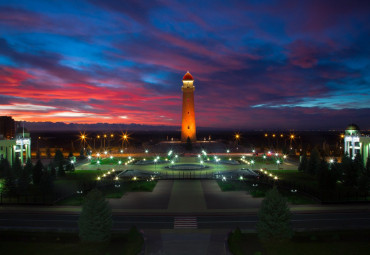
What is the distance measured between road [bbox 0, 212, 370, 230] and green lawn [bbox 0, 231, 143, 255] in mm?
1692

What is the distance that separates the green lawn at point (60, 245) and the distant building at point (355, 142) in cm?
4327

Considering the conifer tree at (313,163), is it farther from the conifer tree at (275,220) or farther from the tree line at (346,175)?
the conifer tree at (275,220)

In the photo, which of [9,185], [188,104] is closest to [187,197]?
[9,185]

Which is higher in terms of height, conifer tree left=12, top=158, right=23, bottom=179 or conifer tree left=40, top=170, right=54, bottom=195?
conifer tree left=12, top=158, right=23, bottom=179

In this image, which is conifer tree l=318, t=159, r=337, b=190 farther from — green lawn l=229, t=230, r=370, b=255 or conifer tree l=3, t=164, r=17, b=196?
conifer tree l=3, t=164, r=17, b=196

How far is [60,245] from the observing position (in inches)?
727

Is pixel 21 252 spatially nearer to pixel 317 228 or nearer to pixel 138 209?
pixel 138 209

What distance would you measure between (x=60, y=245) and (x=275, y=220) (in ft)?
→ 38.9

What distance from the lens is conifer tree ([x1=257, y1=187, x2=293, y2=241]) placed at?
1834 centimetres

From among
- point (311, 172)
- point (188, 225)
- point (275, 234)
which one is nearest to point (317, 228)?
point (275, 234)

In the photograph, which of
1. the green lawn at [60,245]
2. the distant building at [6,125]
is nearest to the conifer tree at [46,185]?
the green lawn at [60,245]

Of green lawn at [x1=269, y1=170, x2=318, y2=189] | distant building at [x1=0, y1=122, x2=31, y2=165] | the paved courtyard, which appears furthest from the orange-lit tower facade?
the paved courtyard

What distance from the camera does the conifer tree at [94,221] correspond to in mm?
18344

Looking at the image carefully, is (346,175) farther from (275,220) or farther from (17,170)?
(17,170)
